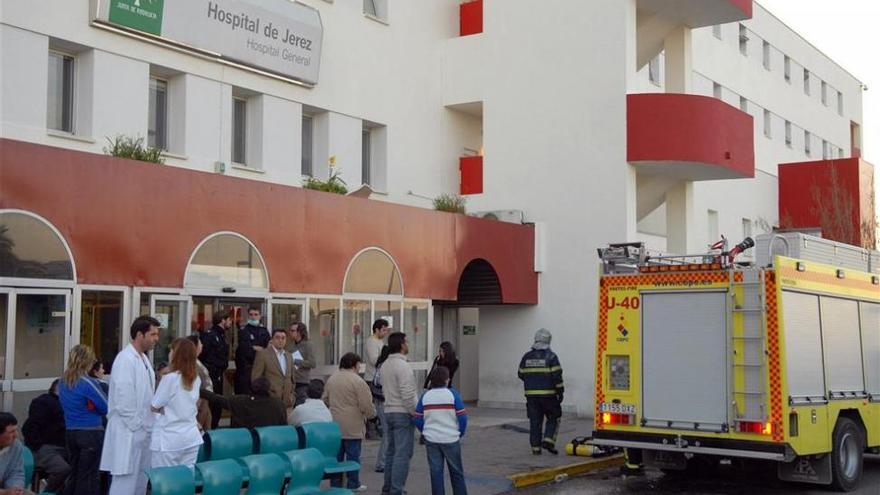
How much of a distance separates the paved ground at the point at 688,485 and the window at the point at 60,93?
30.4 ft

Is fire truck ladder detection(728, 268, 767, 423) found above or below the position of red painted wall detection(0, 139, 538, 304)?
below

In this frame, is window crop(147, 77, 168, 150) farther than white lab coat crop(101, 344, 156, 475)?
Yes

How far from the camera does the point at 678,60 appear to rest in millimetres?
24656

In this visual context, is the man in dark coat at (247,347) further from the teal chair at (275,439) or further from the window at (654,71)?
the window at (654,71)

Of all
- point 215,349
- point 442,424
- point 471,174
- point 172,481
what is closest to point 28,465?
point 172,481

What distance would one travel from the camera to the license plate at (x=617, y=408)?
12625 mm

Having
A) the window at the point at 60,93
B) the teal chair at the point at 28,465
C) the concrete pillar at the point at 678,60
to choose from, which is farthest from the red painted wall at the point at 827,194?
the teal chair at the point at 28,465

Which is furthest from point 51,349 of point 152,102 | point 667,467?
point 667,467

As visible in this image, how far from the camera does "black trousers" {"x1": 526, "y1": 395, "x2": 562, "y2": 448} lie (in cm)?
1493

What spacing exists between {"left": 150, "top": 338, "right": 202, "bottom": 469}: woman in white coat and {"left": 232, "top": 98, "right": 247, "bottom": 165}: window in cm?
1068

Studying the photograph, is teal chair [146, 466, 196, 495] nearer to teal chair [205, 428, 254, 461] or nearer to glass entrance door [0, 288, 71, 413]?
teal chair [205, 428, 254, 461]

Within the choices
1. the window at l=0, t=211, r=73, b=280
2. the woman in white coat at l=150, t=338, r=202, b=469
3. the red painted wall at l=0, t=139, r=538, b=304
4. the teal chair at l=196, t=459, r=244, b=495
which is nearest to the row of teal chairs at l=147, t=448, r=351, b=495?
the teal chair at l=196, t=459, r=244, b=495

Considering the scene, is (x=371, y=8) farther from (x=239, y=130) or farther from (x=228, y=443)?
(x=228, y=443)

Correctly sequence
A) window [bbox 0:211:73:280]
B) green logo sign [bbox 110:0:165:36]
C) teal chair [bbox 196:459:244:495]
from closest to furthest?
1. teal chair [bbox 196:459:244:495]
2. window [bbox 0:211:73:280]
3. green logo sign [bbox 110:0:165:36]
